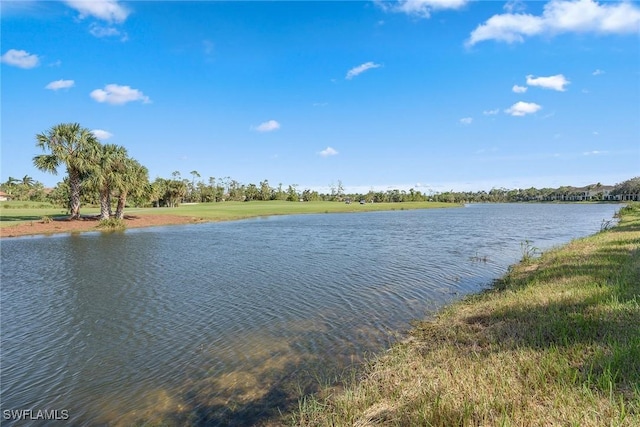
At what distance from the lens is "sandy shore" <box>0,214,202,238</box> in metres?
34.2

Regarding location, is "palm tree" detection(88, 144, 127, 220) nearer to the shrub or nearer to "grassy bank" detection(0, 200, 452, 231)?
the shrub

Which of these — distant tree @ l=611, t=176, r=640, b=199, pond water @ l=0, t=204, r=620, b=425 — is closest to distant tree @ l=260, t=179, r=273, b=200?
pond water @ l=0, t=204, r=620, b=425

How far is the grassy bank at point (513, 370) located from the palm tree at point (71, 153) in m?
46.3

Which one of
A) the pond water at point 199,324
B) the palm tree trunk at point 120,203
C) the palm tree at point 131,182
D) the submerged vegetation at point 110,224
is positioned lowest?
the pond water at point 199,324

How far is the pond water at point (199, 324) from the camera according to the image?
668 centimetres

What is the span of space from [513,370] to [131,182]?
161 ft

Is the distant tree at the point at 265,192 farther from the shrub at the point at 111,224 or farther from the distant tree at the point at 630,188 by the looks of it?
the distant tree at the point at 630,188

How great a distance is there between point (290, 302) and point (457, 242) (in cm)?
2097

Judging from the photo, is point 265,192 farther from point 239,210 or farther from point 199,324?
point 199,324

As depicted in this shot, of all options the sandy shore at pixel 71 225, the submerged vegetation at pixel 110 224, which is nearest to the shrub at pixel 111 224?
the submerged vegetation at pixel 110 224

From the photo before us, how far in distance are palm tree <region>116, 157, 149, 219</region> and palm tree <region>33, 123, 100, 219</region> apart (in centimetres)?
411

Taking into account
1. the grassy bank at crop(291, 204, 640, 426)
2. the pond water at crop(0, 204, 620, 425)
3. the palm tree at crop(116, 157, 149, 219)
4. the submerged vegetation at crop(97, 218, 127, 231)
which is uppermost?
the palm tree at crop(116, 157, 149, 219)

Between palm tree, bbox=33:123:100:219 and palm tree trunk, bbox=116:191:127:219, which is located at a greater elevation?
palm tree, bbox=33:123:100:219

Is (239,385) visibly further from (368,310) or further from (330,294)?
(330,294)
